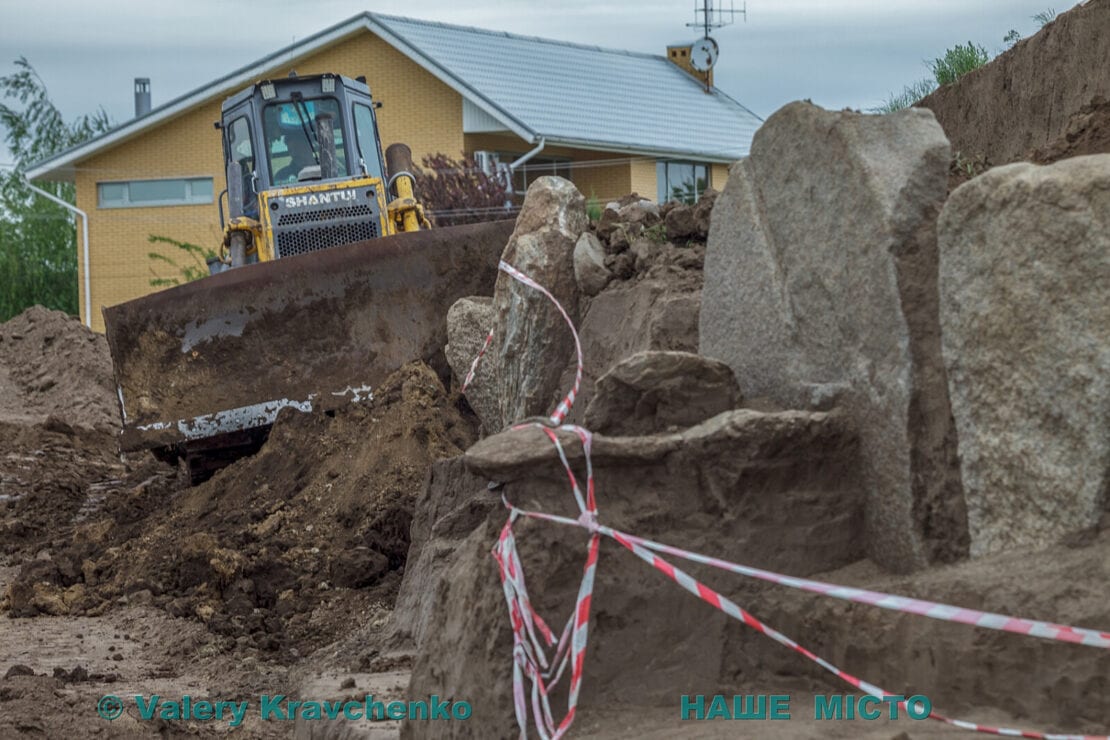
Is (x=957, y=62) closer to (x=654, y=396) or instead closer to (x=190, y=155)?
(x=654, y=396)

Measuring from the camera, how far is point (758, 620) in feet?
13.5

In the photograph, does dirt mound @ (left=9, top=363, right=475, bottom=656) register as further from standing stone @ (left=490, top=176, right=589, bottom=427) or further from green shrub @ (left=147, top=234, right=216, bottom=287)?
green shrub @ (left=147, top=234, right=216, bottom=287)

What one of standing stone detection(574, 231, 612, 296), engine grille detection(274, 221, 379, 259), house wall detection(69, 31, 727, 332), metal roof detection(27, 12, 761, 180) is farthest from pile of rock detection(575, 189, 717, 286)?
house wall detection(69, 31, 727, 332)

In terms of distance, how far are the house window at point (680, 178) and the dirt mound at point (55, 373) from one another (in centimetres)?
1097

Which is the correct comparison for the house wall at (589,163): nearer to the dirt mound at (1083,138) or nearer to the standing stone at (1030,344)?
the dirt mound at (1083,138)

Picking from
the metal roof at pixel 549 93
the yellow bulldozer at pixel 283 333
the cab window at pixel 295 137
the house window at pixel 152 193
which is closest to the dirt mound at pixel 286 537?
the yellow bulldozer at pixel 283 333

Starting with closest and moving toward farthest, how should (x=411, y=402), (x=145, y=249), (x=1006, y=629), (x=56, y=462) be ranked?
(x=1006, y=629)
(x=411, y=402)
(x=56, y=462)
(x=145, y=249)

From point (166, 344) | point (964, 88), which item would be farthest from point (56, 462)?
point (964, 88)

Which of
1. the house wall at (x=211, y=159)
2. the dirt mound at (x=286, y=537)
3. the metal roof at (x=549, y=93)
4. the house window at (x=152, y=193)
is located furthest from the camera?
the house window at (x=152, y=193)

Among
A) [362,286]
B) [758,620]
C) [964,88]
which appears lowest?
[758,620]

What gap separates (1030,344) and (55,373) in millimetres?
18716

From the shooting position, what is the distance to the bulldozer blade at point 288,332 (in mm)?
9906

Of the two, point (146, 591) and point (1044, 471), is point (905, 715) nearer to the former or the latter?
point (1044, 471)

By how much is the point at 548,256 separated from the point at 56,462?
30.8ft
